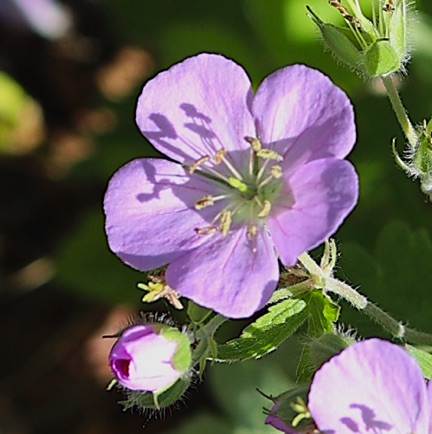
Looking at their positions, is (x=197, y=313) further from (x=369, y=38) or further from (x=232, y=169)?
(x=369, y=38)

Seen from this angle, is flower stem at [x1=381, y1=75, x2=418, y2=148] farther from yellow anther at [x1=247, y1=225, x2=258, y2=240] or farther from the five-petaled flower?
the five-petaled flower

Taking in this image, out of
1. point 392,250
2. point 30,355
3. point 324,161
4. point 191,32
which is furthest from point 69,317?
point 324,161

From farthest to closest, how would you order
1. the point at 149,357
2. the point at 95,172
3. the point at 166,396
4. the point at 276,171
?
the point at 95,172 → the point at 276,171 → the point at 166,396 → the point at 149,357

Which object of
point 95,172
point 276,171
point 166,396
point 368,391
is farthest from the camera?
point 95,172

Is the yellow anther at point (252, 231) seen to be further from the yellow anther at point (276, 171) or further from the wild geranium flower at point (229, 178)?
the yellow anther at point (276, 171)

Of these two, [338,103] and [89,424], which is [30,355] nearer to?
[89,424]

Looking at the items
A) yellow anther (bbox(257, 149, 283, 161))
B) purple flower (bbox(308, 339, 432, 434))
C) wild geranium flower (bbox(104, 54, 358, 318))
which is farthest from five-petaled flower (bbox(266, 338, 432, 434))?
yellow anther (bbox(257, 149, 283, 161))

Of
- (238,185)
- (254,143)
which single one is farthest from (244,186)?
(254,143)
